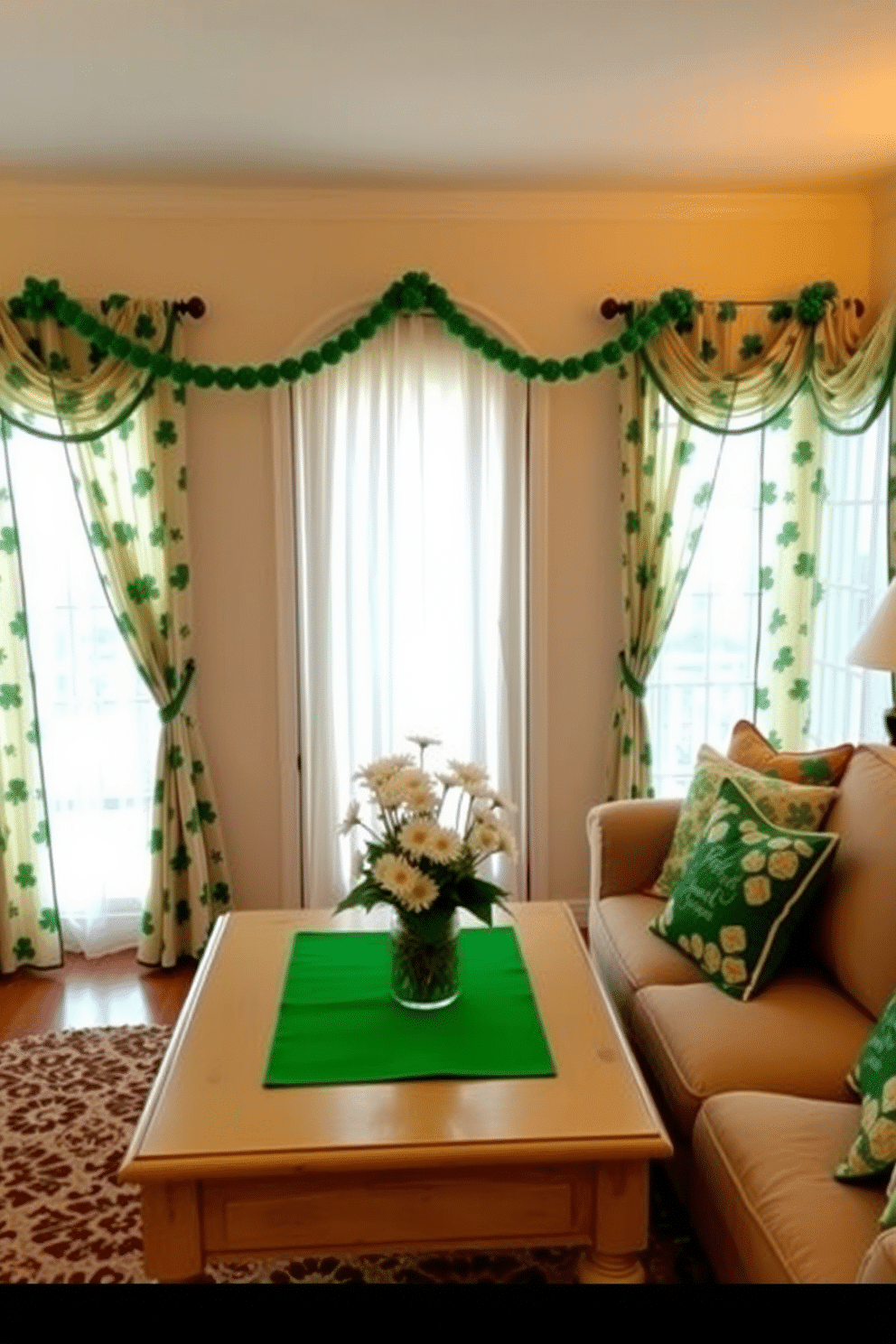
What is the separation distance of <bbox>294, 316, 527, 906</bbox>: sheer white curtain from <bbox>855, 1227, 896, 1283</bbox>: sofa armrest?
Result: 2.45 meters

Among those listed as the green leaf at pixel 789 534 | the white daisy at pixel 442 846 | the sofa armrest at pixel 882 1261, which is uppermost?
the green leaf at pixel 789 534

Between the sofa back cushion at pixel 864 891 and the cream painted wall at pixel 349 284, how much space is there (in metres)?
1.35

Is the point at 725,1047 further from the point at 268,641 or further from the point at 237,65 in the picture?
the point at 237,65

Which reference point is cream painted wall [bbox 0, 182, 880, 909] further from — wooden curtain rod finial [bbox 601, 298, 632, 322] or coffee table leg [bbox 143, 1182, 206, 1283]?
coffee table leg [bbox 143, 1182, 206, 1283]

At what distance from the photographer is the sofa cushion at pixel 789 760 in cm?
257

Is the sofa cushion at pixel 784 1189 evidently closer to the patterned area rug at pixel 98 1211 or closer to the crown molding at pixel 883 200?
the patterned area rug at pixel 98 1211

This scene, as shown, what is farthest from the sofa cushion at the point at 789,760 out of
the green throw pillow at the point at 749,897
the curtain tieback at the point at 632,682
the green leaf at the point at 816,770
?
the curtain tieback at the point at 632,682

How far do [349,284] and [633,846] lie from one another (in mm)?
2112

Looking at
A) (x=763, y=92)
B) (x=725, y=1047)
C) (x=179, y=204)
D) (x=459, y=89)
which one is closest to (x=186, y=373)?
(x=179, y=204)

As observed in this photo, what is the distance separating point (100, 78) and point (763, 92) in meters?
1.68

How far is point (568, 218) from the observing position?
3422 millimetres

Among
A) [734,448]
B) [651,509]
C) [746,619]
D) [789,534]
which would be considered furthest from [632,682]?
[734,448]

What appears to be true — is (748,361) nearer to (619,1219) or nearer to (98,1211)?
(619,1219)

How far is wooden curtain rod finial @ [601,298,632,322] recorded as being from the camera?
3408 mm
